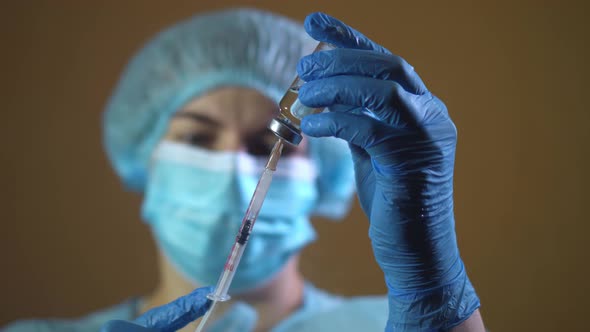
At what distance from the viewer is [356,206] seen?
2064 millimetres

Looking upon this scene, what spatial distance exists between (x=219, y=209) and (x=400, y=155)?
0.82m

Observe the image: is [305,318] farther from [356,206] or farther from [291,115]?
[291,115]

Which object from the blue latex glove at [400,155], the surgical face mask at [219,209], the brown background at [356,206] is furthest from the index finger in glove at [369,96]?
the brown background at [356,206]

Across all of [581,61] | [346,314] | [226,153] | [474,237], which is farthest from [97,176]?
[581,61]

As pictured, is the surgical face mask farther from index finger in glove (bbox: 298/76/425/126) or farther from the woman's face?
index finger in glove (bbox: 298/76/425/126)

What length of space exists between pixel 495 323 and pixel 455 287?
3.59 ft

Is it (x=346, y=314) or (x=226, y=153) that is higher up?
(x=226, y=153)

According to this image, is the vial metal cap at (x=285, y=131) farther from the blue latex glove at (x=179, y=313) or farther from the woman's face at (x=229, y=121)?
the woman's face at (x=229, y=121)

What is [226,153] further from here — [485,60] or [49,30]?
[49,30]

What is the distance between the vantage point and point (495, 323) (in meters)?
1.76

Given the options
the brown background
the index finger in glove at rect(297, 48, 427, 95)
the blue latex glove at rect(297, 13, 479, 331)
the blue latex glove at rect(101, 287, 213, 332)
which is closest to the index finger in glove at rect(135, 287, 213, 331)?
the blue latex glove at rect(101, 287, 213, 332)

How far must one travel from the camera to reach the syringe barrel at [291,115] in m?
0.76

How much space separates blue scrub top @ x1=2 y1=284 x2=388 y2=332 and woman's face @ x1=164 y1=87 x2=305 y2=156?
1.43ft

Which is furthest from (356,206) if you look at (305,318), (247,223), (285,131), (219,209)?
(285,131)
